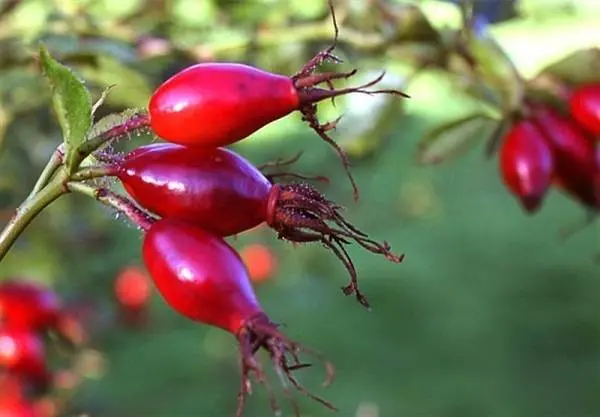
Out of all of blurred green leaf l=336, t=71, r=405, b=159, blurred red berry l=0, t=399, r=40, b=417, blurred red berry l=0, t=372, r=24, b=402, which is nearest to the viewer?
blurred red berry l=0, t=372, r=24, b=402

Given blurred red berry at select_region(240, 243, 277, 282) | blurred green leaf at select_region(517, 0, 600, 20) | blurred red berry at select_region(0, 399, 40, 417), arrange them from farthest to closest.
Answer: blurred red berry at select_region(240, 243, 277, 282), blurred green leaf at select_region(517, 0, 600, 20), blurred red berry at select_region(0, 399, 40, 417)

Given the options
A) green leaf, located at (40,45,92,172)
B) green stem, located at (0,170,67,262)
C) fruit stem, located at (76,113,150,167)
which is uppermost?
green leaf, located at (40,45,92,172)

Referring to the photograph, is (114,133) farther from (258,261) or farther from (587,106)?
(258,261)

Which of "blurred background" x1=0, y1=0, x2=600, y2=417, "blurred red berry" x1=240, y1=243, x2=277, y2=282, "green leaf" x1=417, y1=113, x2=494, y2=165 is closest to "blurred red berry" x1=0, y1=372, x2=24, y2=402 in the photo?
"blurred background" x1=0, y1=0, x2=600, y2=417

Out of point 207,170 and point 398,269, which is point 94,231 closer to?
point 207,170

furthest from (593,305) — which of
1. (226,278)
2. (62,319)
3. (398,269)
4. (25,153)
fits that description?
(226,278)

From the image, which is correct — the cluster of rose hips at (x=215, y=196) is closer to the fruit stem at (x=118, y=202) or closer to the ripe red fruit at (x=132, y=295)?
the fruit stem at (x=118, y=202)

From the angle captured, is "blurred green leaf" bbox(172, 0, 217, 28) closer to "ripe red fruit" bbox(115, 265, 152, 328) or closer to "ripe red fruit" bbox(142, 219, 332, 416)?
"ripe red fruit" bbox(115, 265, 152, 328)
